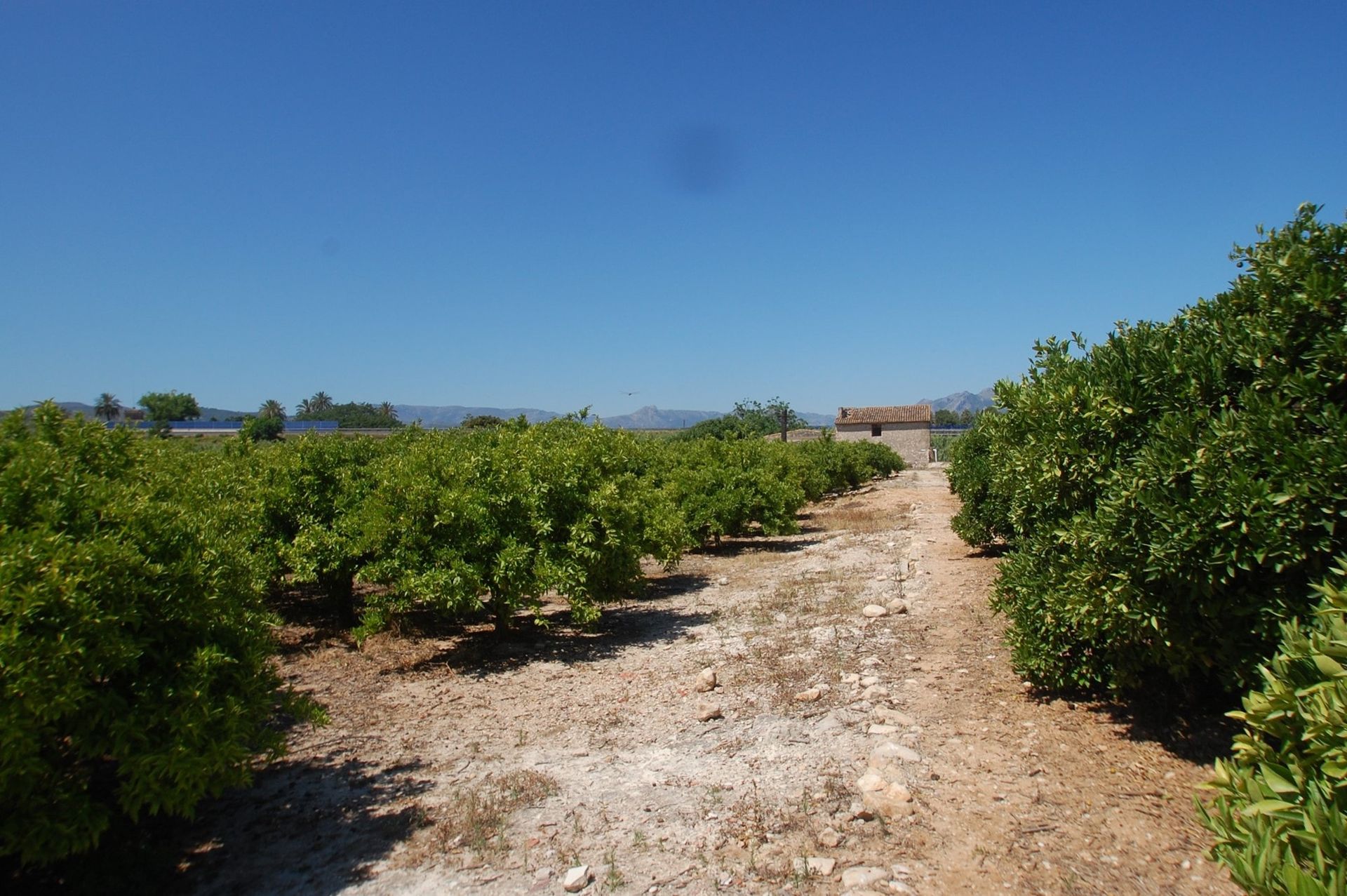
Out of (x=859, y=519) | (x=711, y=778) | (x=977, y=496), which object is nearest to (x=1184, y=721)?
(x=711, y=778)

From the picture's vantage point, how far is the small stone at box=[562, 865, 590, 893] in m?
4.07

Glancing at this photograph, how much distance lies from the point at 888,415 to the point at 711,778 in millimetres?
58528

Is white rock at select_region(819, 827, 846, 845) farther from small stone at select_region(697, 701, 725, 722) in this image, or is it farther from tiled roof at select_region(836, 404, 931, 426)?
tiled roof at select_region(836, 404, 931, 426)

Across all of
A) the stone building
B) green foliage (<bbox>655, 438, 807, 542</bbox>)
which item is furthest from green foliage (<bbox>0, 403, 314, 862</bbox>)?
the stone building

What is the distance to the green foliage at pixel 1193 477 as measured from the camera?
4.23 meters

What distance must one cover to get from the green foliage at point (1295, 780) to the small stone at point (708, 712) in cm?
399

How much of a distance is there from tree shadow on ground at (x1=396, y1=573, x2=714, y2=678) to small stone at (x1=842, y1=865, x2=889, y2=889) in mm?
5031

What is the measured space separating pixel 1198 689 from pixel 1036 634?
118 cm

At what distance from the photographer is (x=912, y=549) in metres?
16.2

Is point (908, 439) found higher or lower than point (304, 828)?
higher

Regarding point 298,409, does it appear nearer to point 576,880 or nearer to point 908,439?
point 908,439

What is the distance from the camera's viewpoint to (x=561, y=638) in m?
9.86

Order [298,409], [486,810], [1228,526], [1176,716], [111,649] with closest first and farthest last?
[111,649]
[1228,526]
[486,810]
[1176,716]
[298,409]

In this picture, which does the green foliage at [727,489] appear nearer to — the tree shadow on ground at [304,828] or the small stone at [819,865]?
the tree shadow on ground at [304,828]
